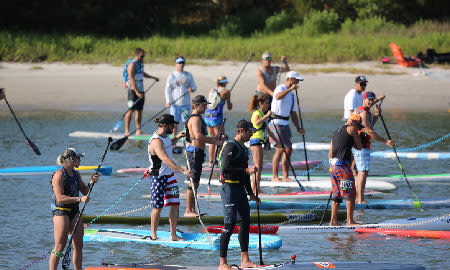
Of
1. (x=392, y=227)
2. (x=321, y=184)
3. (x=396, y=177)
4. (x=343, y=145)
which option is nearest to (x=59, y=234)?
(x=343, y=145)

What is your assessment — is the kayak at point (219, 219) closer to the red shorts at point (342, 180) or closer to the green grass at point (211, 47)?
the red shorts at point (342, 180)

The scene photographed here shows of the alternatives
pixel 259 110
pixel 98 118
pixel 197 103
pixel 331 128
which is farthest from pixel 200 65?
pixel 197 103

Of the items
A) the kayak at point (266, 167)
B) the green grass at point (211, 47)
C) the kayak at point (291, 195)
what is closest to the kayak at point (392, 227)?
the kayak at point (291, 195)

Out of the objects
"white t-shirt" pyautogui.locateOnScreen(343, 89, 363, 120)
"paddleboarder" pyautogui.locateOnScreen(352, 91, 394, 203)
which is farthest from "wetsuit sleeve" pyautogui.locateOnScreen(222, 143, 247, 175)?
"white t-shirt" pyautogui.locateOnScreen(343, 89, 363, 120)

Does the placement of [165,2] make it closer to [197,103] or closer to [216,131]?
[216,131]

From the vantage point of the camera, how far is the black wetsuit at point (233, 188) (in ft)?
29.8

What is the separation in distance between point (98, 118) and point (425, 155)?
10.3 meters

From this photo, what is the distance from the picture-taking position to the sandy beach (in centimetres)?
2492

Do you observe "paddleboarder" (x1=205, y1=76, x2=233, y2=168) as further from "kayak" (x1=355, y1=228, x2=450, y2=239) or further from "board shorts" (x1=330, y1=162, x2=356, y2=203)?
"kayak" (x1=355, y1=228, x2=450, y2=239)

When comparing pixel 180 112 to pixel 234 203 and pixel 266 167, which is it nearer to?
pixel 266 167

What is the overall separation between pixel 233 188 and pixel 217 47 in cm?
2027

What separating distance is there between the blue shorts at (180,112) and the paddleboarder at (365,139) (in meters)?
6.01

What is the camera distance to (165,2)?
37.0m

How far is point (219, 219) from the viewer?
11930 millimetres
